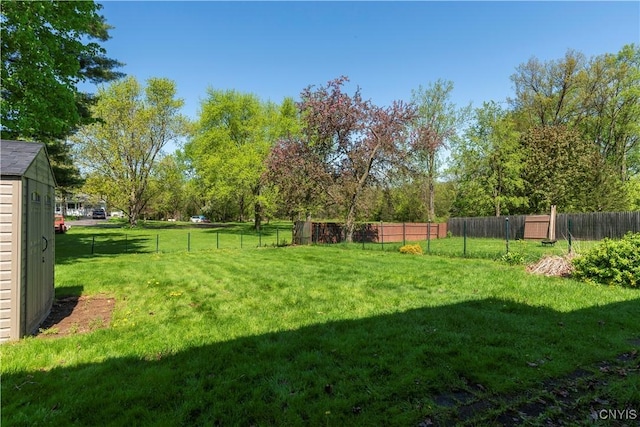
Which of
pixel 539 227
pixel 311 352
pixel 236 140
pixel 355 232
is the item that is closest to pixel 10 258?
pixel 311 352

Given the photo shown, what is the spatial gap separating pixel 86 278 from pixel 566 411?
1018cm

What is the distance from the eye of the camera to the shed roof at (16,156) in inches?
171

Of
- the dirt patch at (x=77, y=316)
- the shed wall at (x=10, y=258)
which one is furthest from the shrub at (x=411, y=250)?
the shed wall at (x=10, y=258)

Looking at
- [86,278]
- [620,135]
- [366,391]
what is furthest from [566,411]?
[620,135]

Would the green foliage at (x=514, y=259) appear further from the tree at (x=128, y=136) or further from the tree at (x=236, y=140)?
the tree at (x=128, y=136)

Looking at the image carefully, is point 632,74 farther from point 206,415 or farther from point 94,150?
point 94,150

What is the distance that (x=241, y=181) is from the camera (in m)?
30.0

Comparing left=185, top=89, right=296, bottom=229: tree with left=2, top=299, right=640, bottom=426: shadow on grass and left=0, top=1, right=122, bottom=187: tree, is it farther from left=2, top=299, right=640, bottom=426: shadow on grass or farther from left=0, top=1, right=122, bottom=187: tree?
left=2, top=299, right=640, bottom=426: shadow on grass

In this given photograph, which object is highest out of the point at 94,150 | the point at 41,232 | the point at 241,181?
the point at 94,150

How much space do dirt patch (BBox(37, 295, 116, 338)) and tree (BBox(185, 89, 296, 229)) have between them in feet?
75.0

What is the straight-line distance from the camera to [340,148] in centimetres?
1989

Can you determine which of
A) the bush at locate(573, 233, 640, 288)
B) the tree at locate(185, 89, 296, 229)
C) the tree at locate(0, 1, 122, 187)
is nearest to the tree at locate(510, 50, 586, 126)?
the tree at locate(185, 89, 296, 229)

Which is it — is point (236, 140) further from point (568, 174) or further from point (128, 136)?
point (568, 174)

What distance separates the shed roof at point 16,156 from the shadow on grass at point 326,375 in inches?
90.6
